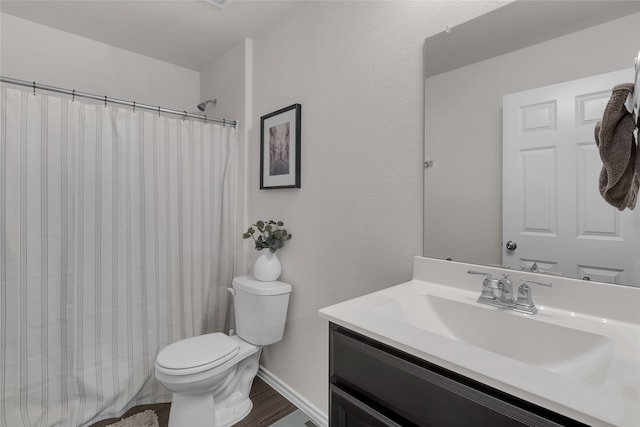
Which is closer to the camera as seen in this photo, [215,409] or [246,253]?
[215,409]

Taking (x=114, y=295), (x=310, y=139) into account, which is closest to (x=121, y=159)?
(x=114, y=295)

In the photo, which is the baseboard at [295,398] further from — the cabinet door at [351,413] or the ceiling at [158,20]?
the ceiling at [158,20]

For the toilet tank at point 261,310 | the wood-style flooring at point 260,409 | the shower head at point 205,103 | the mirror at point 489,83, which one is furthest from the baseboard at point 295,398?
the shower head at point 205,103

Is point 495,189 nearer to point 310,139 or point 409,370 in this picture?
point 409,370

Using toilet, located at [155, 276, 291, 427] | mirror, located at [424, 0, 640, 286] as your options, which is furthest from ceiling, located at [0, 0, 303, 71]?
toilet, located at [155, 276, 291, 427]

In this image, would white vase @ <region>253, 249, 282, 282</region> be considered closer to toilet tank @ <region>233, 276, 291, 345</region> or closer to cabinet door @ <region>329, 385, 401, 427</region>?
toilet tank @ <region>233, 276, 291, 345</region>

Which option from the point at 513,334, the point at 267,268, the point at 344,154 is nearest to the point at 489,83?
the point at 344,154

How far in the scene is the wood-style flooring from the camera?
5.67 ft

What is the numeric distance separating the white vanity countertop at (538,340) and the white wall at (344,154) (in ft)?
0.78

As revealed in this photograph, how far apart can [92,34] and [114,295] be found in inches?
70.9

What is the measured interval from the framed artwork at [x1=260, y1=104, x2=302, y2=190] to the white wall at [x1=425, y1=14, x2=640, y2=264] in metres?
0.81

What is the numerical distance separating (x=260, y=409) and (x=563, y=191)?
6.09ft

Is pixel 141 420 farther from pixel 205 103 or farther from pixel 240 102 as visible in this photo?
pixel 205 103

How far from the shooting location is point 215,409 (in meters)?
1.72
